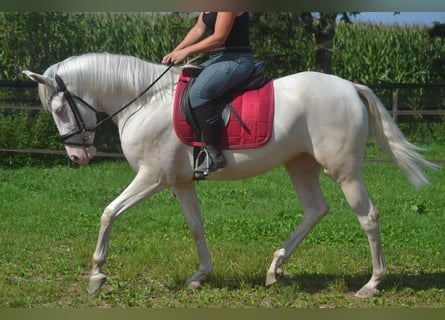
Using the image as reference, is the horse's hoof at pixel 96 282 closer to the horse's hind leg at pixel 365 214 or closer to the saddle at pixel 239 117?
the saddle at pixel 239 117

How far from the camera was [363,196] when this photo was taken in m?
5.84

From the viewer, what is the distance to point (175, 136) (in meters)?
5.81

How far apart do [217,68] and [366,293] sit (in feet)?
7.63

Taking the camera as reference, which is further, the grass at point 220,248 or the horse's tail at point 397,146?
the horse's tail at point 397,146

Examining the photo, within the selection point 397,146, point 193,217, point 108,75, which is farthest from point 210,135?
point 397,146

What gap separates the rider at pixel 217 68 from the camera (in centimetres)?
564

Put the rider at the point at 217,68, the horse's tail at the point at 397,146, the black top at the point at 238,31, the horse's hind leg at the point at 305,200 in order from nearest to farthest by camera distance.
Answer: the rider at the point at 217,68
the black top at the point at 238,31
the horse's tail at the point at 397,146
the horse's hind leg at the point at 305,200

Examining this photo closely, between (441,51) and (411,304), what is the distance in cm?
1659

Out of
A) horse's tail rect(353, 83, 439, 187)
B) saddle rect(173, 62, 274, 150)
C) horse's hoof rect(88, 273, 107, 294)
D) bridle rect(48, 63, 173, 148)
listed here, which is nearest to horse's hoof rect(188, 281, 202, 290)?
horse's hoof rect(88, 273, 107, 294)

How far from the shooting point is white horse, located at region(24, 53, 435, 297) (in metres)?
5.77

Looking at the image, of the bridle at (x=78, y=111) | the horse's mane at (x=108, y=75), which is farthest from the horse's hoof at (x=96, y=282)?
the horse's mane at (x=108, y=75)

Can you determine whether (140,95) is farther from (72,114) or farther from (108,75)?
(72,114)

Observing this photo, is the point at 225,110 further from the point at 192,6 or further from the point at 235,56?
the point at 192,6

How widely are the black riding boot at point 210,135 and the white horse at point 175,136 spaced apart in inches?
4.5
